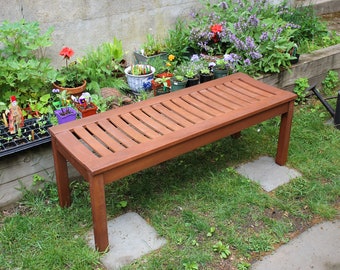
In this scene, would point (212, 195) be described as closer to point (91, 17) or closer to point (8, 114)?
point (8, 114)

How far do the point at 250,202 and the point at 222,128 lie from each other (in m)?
0.57

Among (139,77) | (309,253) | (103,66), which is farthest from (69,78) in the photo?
(309,253)

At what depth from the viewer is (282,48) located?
13.7ft

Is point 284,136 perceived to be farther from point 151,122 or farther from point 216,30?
point 216,30

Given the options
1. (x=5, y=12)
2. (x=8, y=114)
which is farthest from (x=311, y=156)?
(x=5, y=12)

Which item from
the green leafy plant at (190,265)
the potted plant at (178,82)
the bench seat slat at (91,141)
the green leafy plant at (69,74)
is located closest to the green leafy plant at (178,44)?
the potted plant at (178,82)

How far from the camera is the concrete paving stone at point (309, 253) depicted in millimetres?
2537

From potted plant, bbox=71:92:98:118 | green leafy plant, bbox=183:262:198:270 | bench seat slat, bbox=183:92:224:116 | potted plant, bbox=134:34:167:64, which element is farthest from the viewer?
potted plant, bbox=134:34:167:64

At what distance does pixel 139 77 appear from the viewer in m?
3.79

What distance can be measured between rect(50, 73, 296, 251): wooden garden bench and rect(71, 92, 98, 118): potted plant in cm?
36

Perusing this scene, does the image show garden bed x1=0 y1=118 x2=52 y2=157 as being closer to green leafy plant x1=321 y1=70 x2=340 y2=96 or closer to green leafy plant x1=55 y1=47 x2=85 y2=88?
green leafy plant x1=55 y1=47 x2=85 y2=88

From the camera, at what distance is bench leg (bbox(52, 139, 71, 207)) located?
2.78 meters

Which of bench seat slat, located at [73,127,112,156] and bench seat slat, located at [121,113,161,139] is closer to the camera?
bench seat slat, located at [73,127,112,156]

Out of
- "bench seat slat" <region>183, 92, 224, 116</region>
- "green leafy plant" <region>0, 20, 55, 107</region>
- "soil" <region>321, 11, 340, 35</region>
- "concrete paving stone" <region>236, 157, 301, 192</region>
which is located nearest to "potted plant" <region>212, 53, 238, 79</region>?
"bench seat slat" <region>183, 92, 224, 116</region>
